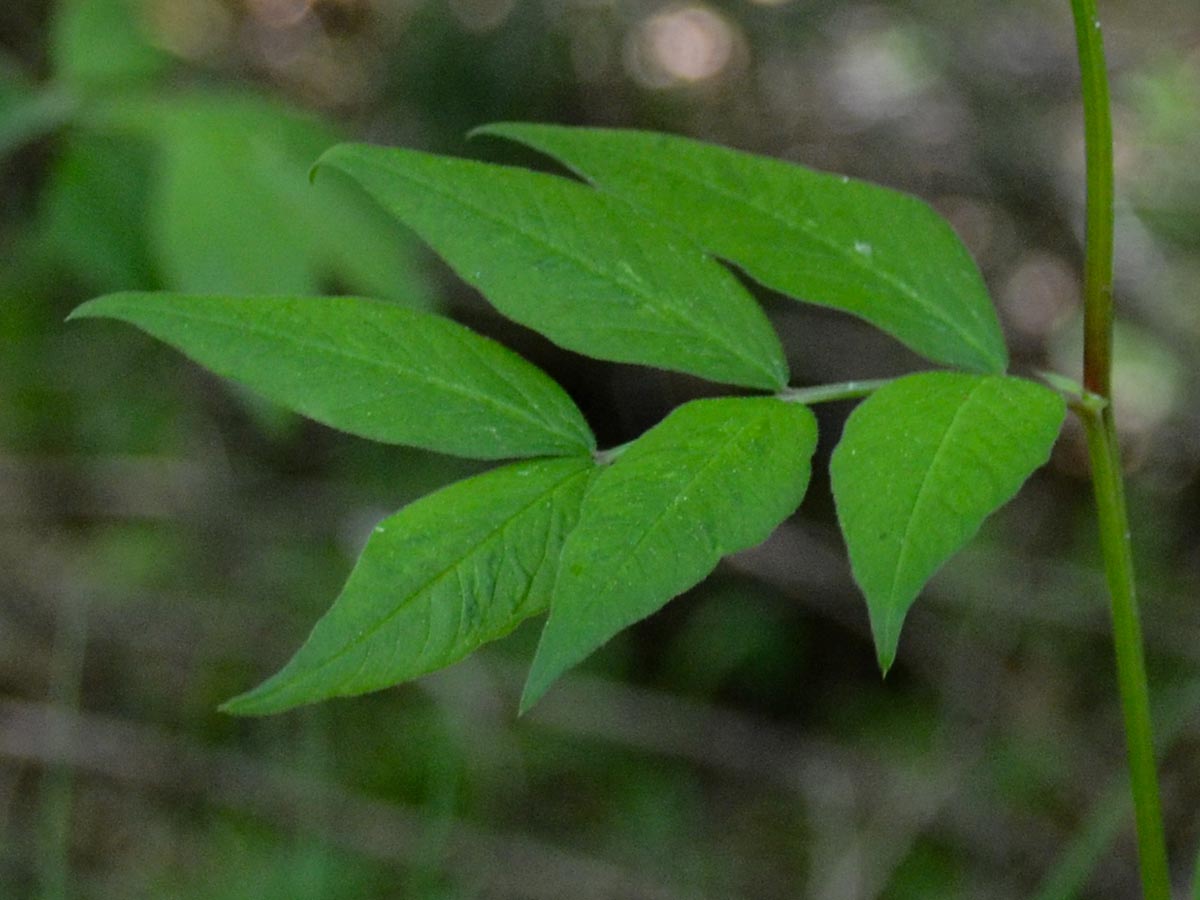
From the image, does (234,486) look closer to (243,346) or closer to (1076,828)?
(1076,828)

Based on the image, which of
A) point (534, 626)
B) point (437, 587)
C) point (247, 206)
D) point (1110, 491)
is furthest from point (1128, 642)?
point (534, 626)

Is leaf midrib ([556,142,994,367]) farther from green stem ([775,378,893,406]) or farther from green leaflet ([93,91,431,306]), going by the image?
green leaflet ([93,91,431,306])

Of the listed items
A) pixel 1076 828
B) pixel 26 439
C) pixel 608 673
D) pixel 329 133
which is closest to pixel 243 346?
pixel 329 133

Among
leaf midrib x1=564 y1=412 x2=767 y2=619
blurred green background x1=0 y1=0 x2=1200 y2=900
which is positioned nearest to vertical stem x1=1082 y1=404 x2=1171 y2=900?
leaf midrib x1=564 y1=412 x2=767 y2=619

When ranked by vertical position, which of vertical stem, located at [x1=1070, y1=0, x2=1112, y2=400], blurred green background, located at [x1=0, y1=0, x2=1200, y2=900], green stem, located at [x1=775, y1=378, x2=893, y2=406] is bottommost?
blurred green background, located at [x1=0, y1=0, x2=1200, y2=900]

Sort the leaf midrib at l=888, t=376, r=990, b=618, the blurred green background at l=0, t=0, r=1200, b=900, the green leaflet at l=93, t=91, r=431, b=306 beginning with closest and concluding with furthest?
1. the leaf midrib at l=888, t=376, r=990, b=618
2. the green leaflet at l=93, t=91, r=431, b=306
3. the blurred green background at l=0, t=0, r=1200, b=900

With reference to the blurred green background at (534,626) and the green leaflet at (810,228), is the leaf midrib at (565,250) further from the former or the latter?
the blurred green background at (534,626)

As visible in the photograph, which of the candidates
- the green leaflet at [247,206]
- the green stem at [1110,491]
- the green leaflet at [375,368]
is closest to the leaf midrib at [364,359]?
the green leaflet at [375,368]

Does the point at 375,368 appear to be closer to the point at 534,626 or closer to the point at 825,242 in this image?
the point at 825,242
